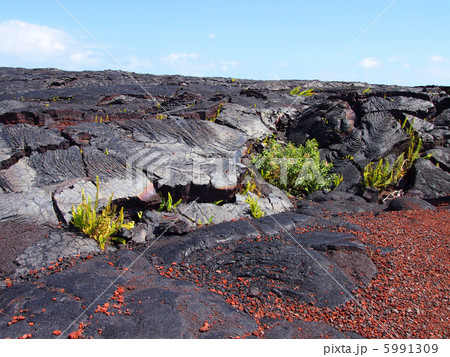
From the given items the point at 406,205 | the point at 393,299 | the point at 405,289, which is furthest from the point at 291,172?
the point at 393,299

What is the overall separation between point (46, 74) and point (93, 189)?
45.0 ft

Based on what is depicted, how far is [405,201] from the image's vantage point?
7762 mm

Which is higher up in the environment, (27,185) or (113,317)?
(27,185)

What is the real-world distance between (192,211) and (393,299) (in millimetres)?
3744

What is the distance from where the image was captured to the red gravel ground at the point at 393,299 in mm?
3641

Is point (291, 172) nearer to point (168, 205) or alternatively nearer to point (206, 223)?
point (206, 223)

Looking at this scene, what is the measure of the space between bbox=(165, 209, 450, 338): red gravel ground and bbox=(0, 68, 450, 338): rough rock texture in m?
0.04

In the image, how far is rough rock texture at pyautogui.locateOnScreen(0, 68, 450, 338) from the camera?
3.61 m

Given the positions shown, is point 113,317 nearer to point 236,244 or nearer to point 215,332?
point 215,332

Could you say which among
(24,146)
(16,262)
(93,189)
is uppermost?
(24,146)

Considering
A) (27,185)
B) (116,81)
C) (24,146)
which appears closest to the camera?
(27,185)

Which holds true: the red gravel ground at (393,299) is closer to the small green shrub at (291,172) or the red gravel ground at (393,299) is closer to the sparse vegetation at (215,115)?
the small green shrub at (291,172)

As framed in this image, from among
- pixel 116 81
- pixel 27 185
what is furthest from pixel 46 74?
pixel 27 185

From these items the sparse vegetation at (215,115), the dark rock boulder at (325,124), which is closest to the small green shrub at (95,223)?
the sparse vegetation at (215,115)
